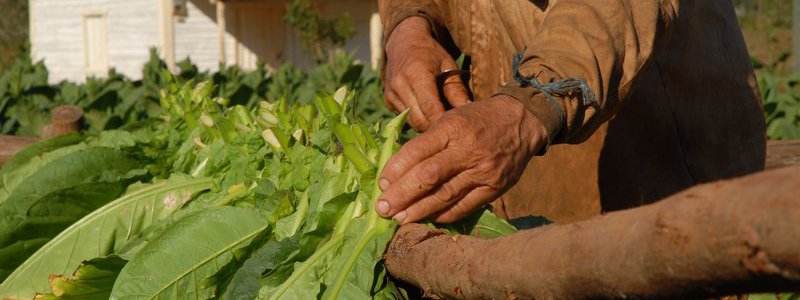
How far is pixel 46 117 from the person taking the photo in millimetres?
7625

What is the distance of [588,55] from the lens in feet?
7.76

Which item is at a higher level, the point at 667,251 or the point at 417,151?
the point at 667,251

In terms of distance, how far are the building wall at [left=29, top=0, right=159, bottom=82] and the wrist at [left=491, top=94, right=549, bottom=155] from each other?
2705 cm

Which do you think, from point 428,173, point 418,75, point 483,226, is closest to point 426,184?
point 428,173

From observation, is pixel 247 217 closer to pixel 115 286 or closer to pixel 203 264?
pixel 203 264

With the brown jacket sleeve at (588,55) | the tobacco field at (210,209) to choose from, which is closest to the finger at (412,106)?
the tobacco field at (210,209)

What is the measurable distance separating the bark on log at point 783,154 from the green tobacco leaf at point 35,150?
8.59ft

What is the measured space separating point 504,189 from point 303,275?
43cm

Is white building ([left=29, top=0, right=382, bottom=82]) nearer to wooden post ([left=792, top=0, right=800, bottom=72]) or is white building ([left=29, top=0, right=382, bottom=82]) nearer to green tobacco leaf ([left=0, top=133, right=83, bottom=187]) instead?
wooden post ([left=792, top=0, right=800, bottom=72])

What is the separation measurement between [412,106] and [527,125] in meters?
0.76

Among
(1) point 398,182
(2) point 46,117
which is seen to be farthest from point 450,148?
(2) point 46,117

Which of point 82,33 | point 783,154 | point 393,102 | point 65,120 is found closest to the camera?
point 393,102

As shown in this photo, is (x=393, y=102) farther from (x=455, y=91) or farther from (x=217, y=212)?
(x=217, y=212)

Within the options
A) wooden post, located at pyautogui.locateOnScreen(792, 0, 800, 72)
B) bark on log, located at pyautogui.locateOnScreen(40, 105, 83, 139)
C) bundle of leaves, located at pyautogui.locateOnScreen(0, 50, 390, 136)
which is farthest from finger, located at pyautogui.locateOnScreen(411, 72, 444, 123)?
wooden post, located at pyautogui.locateOnScreen(792, 0, 800, 72)
